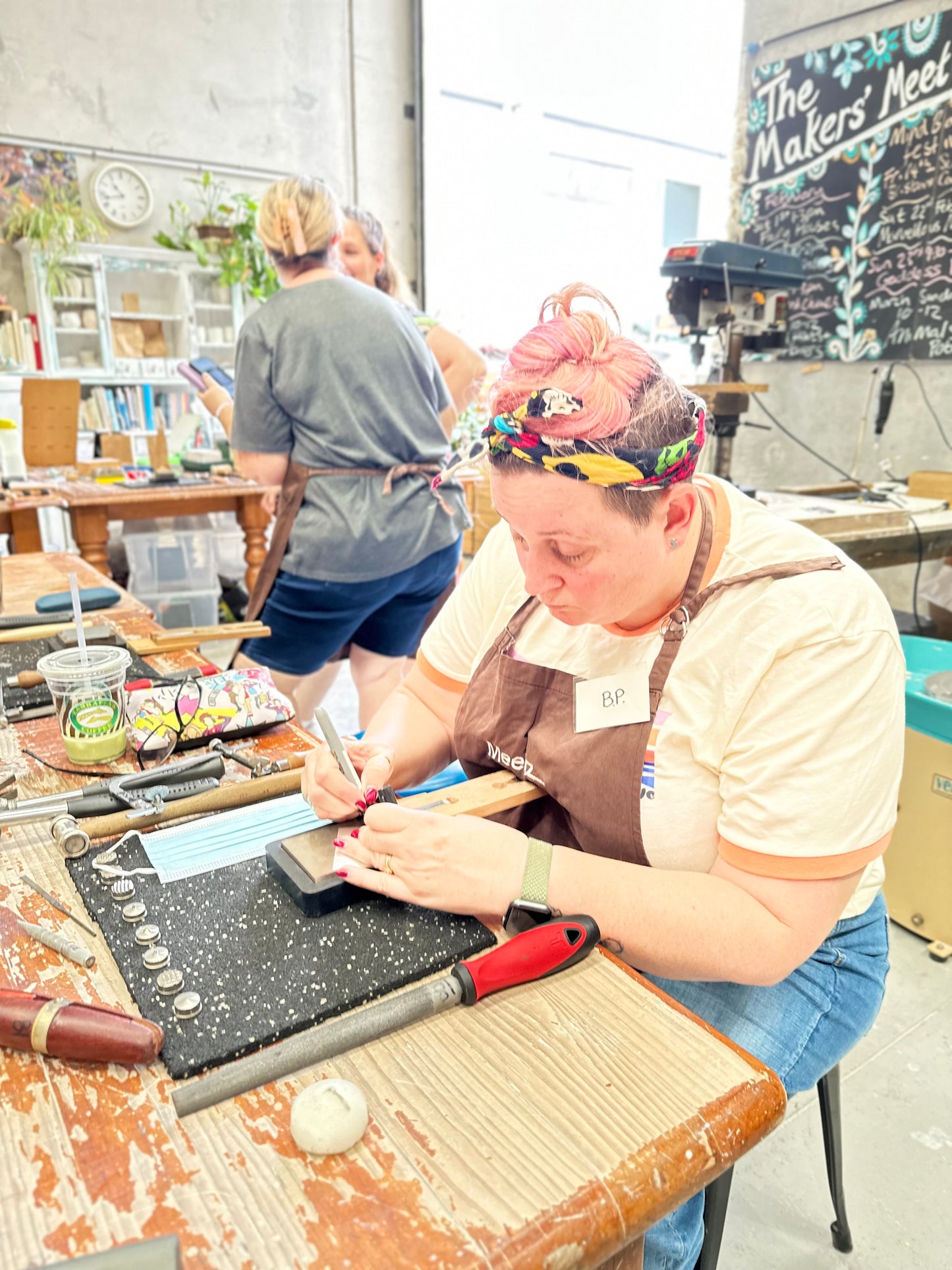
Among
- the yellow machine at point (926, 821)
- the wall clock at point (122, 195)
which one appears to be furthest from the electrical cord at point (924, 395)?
the wall clock at point (122, 195)

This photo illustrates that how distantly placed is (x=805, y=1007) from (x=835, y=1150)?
1.69 feet

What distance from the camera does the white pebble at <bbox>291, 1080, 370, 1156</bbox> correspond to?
0.54m

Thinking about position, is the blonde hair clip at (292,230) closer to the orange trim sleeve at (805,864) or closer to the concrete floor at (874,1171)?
the orange trim sleeve at (805,864)

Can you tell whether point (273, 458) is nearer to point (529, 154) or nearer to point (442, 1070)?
point (442, 1070)

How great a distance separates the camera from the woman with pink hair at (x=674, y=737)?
2.56 feet

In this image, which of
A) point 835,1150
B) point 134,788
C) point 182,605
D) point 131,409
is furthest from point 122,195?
point 835,1150

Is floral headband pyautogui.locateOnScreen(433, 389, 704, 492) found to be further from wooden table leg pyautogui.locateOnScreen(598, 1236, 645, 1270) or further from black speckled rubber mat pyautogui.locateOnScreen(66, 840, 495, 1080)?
wooden table leg pyautogui.locateOnScreen(598, 1236, 645, 1270)

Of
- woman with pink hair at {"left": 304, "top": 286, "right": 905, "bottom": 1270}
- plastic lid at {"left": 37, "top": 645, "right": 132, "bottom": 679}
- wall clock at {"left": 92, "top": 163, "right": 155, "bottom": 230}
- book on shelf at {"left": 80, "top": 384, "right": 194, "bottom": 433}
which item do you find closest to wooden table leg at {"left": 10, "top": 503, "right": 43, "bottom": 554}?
plastic lid at {"left": 37, "top": 645, "right": 132, "bottom": 679}

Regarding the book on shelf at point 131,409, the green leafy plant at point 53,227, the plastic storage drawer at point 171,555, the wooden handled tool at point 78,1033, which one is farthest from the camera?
the book on shelf at point 131,409

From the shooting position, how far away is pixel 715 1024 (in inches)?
37.0

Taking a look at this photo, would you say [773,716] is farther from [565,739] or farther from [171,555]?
[171,555]

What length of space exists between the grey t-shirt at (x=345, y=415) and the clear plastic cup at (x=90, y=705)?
100 cm

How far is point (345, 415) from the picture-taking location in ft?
6.72

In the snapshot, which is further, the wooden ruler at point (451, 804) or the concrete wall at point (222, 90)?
the concrete wall at point (222, 90)
